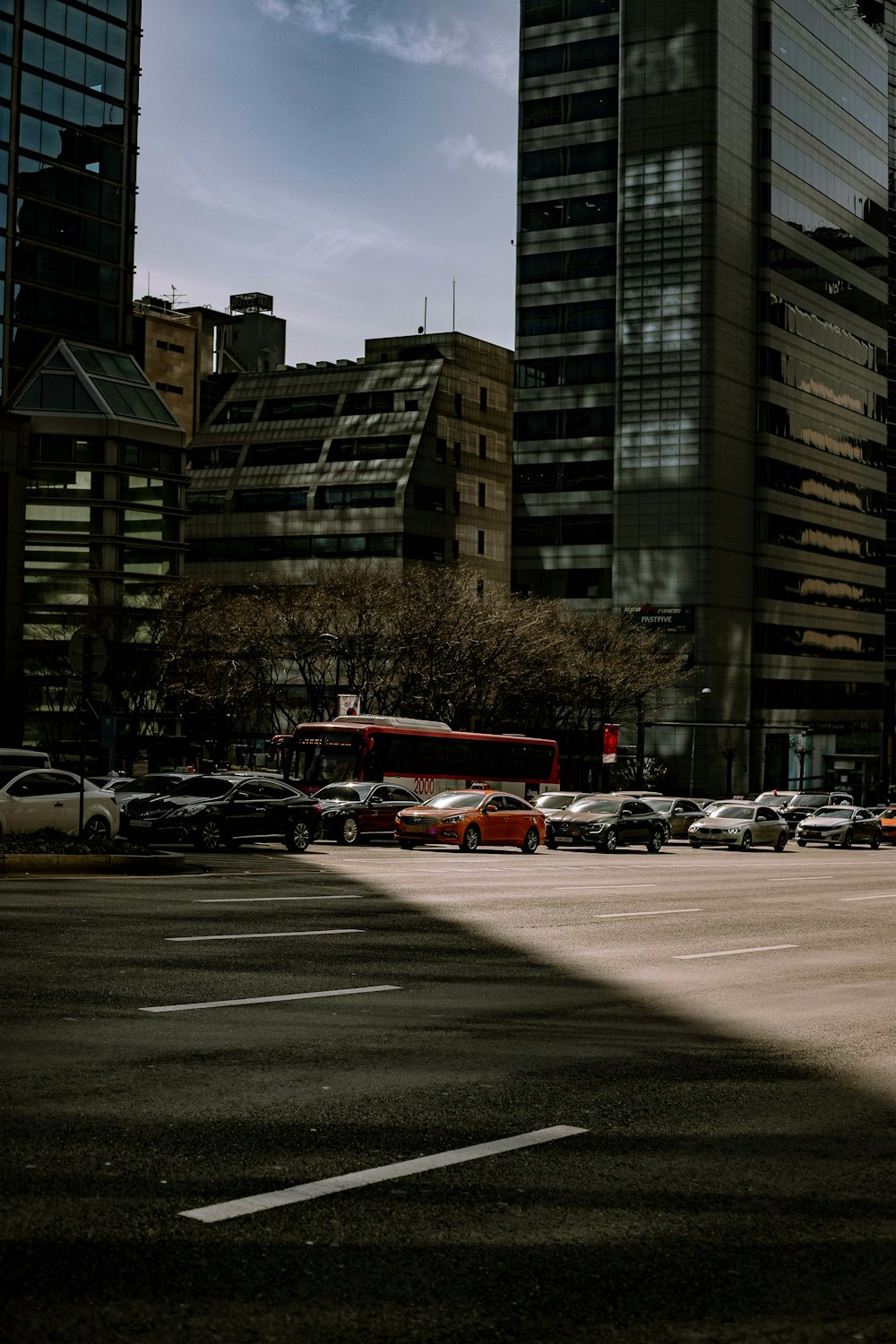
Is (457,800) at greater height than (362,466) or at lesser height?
lesser

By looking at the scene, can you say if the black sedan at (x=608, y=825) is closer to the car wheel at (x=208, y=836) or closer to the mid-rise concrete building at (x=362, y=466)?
the car wheel at (x=208, y=836)

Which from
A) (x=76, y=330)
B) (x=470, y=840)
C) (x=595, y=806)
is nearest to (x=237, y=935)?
(x=470, y=840)

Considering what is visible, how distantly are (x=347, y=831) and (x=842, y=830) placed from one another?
68.5 ft

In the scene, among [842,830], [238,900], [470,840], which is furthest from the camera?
[842,830]

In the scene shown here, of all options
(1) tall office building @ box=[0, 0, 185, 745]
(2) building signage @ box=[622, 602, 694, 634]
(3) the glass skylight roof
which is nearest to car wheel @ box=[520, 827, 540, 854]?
(1) tall office building @ box=[0, 0, 185, 745]

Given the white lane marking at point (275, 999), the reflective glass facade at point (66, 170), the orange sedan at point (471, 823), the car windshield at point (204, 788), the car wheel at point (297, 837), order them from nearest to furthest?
the white lane marking at point (275, 999) → the car windshield at point (204, 788) → the car wheel at point (297, 837) → the orange sedan at point (471, 823) → the reflective glass facade at point (66, 170)

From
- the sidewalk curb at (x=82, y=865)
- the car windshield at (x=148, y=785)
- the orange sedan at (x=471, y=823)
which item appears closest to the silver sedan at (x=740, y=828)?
the orange sedan at (x=471, y=823)

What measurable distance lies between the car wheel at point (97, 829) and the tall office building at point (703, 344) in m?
69.7

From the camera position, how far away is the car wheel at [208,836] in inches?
1240

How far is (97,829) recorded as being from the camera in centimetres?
2686

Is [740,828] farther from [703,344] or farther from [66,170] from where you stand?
[703,344]

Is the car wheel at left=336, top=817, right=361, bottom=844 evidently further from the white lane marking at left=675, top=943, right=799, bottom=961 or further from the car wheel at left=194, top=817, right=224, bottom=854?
the white lane marking at left=675, top=943, right=799, bottom=961

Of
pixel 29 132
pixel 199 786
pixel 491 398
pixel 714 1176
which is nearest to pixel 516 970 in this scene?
pixel 714 1176

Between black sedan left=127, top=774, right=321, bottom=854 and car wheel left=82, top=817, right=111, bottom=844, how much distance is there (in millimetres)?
4050
